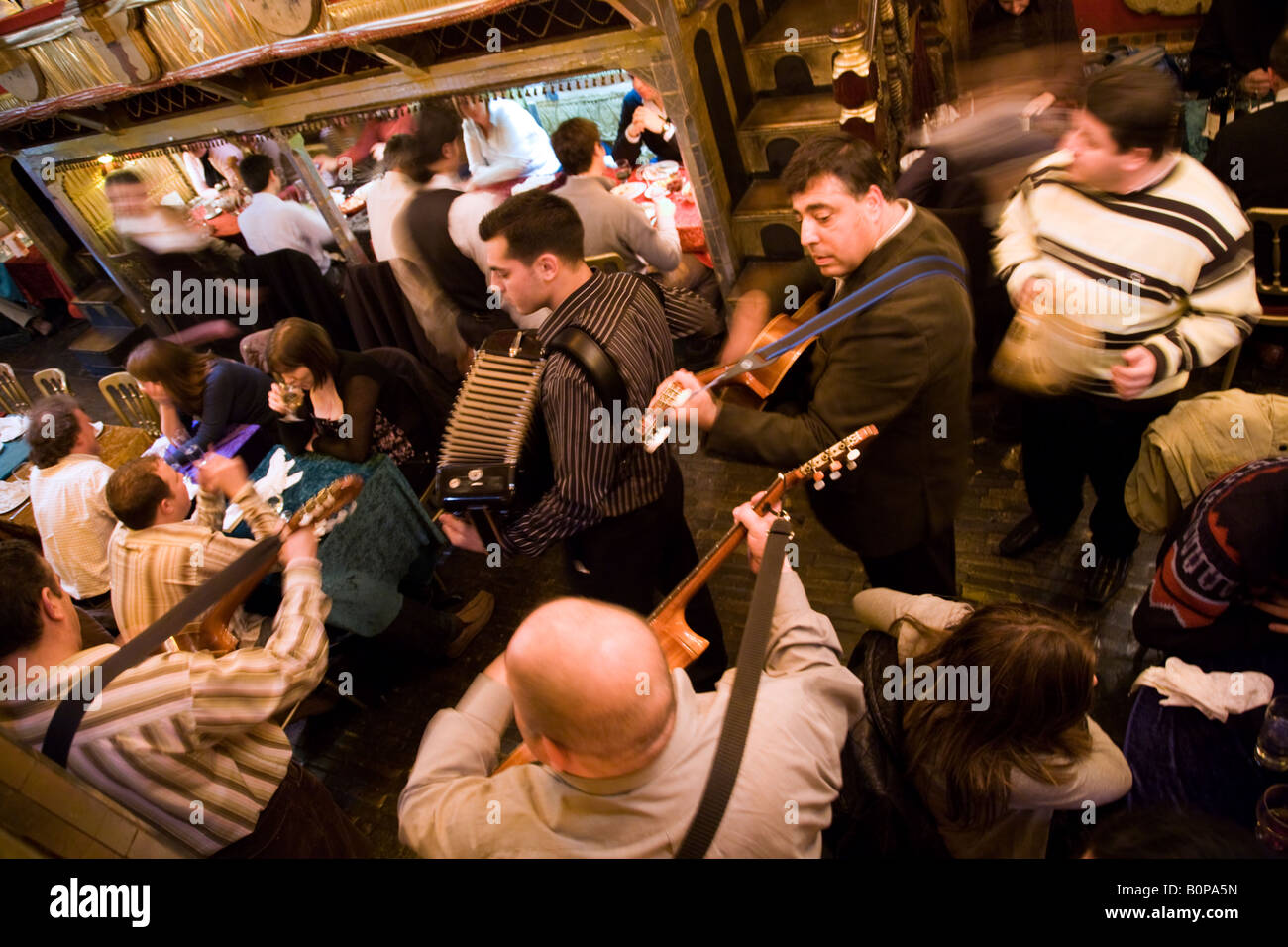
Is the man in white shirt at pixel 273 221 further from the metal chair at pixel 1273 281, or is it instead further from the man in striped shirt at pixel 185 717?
the metal chair at pixel 1273 281

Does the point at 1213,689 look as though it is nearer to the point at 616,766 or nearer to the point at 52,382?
the point at 616,766

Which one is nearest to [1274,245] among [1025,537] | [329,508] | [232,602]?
[1025,537]

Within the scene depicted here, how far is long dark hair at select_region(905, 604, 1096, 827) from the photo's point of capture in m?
1.71

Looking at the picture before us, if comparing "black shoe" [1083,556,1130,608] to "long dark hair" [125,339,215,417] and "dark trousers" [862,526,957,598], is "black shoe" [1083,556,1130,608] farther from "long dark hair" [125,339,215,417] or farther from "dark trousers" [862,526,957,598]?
"long dark hair" [125,339,215,417]

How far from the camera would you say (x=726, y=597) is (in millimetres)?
3979

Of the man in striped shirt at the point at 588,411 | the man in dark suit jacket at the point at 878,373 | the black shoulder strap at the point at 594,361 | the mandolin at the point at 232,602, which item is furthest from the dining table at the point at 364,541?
the man in dark suit jacket at the point at 878,373

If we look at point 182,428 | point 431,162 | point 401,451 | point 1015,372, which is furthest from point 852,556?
point 182,428

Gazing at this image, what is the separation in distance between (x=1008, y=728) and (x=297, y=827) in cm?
233

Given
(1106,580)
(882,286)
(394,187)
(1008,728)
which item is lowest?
(1106,580)

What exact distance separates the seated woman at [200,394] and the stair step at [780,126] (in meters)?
3.59

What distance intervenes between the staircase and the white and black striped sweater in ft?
7.36

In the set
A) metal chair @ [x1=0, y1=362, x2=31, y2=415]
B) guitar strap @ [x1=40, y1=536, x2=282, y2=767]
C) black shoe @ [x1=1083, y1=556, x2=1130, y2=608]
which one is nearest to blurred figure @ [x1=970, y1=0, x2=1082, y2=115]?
black shoe @ [x1=1083, y1=556, x2=1130, y2=608]
